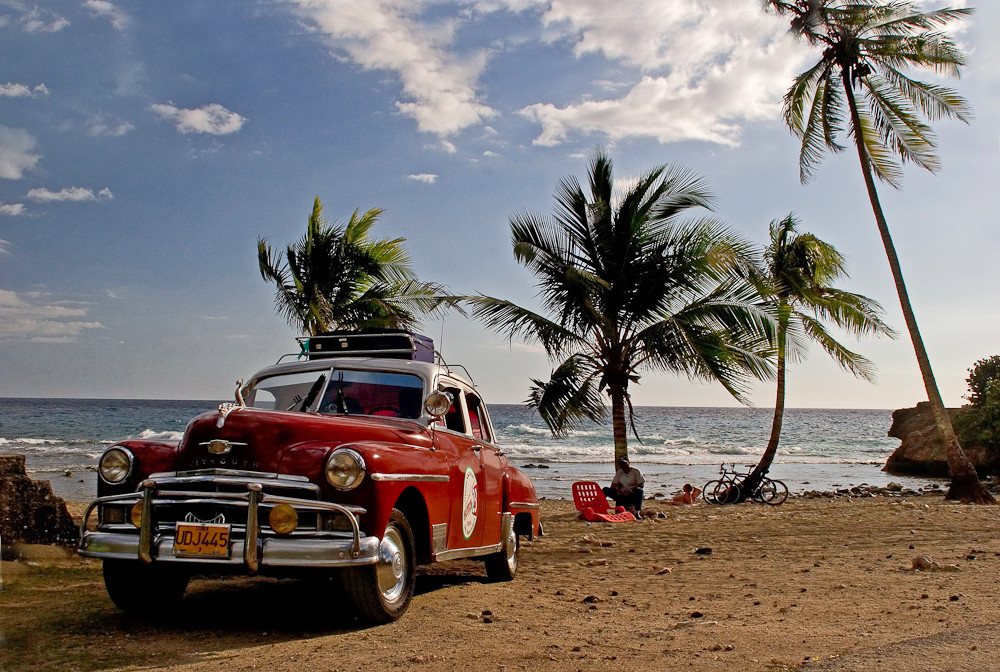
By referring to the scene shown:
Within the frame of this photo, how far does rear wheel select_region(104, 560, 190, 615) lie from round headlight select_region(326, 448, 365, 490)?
1.35m

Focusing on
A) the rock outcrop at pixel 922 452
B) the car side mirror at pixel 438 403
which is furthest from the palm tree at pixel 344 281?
the rock outcrop at pixel 922 452

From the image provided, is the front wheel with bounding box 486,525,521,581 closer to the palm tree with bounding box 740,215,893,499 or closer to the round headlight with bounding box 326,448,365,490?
the round headlight with bounding box 326,448,365,490

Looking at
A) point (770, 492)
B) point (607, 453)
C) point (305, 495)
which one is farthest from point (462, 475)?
point (607, 453)

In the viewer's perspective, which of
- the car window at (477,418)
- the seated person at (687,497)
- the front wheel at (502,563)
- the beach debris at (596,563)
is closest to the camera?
the car window at (477,418)

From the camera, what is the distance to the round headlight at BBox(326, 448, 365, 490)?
16.4 ft

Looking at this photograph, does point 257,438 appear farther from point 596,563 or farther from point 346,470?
point 596,563

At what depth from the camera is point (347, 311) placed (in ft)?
57.1

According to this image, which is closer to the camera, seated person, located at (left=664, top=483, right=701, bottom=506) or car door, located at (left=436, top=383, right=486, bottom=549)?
car door, located at (left=436, top=383, right=486, bottom=549)

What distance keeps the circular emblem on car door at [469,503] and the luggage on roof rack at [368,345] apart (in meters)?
1.28

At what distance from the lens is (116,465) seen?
551 centimetres

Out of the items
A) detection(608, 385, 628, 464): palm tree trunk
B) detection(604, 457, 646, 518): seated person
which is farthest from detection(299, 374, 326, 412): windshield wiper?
detection(608, 385, 628, 464): palm tree trunk

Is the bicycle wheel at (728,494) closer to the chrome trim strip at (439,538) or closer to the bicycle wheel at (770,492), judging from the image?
the bicycle wheel at (770,492)

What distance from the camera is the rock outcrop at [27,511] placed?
25.8 ft

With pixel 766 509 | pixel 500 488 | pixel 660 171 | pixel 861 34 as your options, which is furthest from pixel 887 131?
pixel 500 488
